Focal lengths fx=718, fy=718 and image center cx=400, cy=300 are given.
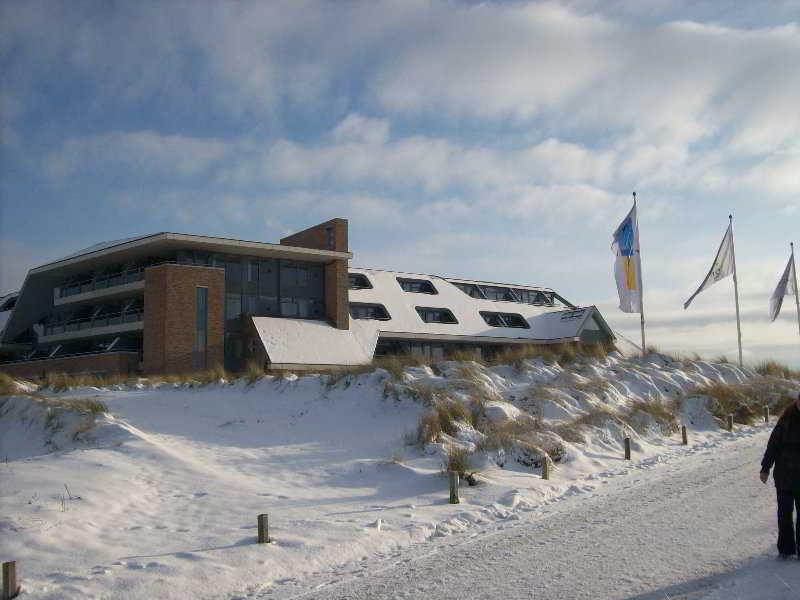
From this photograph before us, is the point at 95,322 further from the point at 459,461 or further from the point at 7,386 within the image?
the point at 459,461

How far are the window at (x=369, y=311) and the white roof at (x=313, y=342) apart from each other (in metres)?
2.05

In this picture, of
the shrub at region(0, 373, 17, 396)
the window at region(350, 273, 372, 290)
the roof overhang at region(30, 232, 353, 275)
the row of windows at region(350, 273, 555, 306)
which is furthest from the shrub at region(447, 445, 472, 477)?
the window at region(350, 273, 372, 290)

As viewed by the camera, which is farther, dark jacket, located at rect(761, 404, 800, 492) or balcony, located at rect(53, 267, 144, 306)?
balcony, located at rect(53, 267, 144, 306)

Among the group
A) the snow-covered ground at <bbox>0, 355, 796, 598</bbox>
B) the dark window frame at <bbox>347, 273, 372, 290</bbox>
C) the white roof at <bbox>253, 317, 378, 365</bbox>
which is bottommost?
the snow-covered ground at <bbox>0, 355, 796, 598</bbox>

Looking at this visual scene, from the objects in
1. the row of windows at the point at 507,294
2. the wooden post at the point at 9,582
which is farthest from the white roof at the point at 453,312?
the wooden post at the point at 9,582

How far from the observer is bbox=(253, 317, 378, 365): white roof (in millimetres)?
38500

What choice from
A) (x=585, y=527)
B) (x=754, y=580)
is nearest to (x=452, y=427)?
(x=585, y=527)

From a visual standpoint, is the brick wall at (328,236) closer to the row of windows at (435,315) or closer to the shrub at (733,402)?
the row of windows at (435,315)

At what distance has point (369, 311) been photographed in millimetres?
46531

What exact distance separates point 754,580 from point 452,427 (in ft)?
34.0

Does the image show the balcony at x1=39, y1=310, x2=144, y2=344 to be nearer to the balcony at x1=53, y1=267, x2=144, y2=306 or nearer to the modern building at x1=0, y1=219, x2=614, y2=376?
the modern building at x1=0, y1=219, x2=614, y2=376

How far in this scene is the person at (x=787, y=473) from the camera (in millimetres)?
7176

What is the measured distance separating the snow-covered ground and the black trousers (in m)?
3.96

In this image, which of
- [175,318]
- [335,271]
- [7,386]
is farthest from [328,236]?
[7,386]
